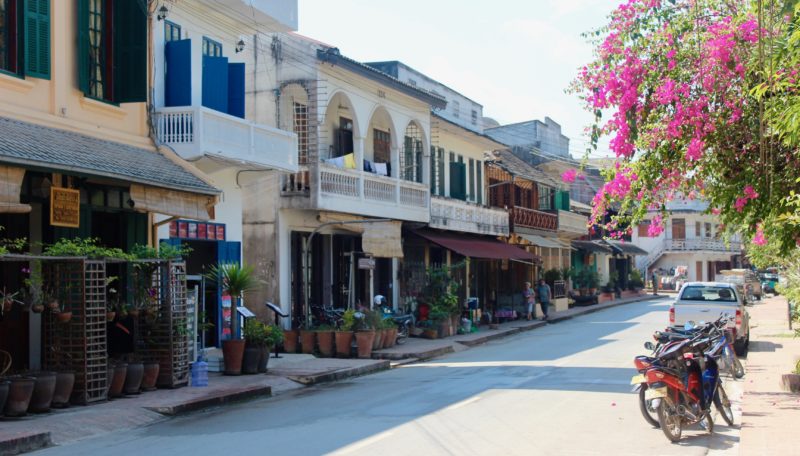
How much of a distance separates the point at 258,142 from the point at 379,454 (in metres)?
12.1

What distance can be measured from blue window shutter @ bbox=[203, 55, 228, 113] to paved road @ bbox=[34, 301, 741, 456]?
6463 mm

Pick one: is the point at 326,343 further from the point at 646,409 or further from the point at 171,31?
the point at 646,409

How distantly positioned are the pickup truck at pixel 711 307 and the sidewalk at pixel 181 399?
6325 mm

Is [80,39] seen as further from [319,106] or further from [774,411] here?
[774,411]

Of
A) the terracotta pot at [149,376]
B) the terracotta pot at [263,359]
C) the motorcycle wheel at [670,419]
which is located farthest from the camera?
the terracotta pot at [263,359]

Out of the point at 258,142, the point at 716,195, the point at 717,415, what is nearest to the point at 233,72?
the point at 258,142

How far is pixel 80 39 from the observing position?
16359mm

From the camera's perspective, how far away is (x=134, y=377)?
14555mm

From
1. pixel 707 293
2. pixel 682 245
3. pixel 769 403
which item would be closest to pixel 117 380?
pixel 769 403

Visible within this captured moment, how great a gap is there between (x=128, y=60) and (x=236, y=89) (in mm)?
3564

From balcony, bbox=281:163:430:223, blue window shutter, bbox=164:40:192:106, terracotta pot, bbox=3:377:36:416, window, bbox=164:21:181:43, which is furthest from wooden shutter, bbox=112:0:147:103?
balcony, bbox=281:163:430:223

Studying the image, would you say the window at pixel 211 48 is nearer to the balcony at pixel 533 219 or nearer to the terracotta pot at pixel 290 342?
the terracotta pot at pixel 290 342

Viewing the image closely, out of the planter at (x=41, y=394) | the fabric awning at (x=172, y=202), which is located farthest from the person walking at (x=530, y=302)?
the planter at (x=41, y=394)

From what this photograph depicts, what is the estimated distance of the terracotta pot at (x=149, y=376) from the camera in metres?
15.0
